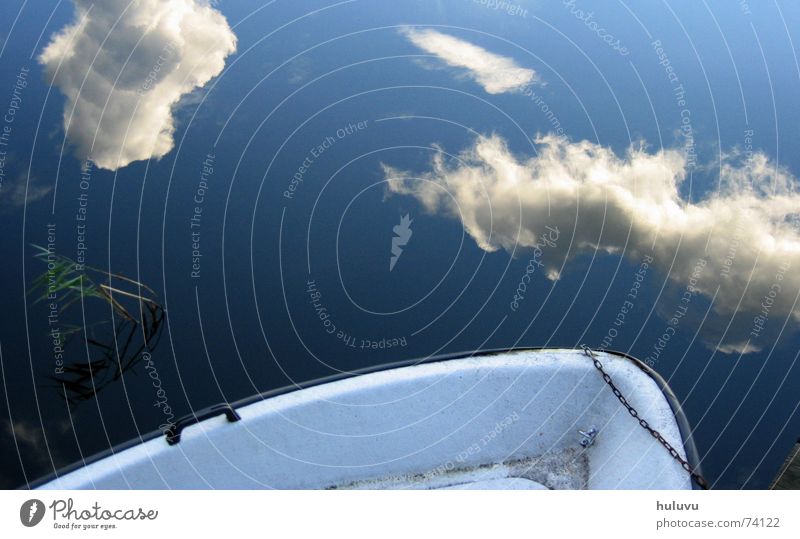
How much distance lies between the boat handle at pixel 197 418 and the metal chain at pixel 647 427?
128cm

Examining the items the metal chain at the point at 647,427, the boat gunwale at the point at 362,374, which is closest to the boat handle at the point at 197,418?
the boat gunwale at the point at 362,374

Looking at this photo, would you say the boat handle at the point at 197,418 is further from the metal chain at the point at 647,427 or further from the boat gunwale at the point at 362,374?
the metal chain at the point at 647,427

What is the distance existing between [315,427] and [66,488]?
2.63ft

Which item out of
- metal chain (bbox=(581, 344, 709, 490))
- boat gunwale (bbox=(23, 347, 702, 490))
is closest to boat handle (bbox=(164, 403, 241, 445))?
boat gunwale (bbox=(23, 347, 702, 490))

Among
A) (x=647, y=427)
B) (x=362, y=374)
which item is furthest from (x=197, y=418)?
(x=647, y=427)

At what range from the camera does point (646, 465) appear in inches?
114

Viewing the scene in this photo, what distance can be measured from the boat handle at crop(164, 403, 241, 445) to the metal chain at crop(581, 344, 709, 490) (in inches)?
50.5

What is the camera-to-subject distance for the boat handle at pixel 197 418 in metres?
2.74

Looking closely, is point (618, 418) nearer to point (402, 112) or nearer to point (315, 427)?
point (315, 427)

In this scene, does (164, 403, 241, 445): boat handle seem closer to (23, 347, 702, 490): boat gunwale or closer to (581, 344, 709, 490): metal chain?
(23, 347, 702, 490): boat gunwale

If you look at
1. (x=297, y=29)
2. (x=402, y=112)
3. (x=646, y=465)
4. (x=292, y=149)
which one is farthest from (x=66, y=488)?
(x=297, y=29)
